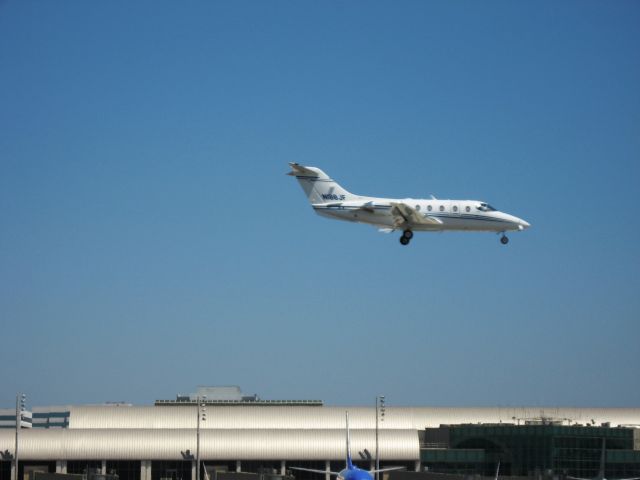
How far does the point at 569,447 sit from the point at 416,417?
1144 inches

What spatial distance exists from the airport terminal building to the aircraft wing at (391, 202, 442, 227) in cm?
2406

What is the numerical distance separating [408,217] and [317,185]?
806 cm

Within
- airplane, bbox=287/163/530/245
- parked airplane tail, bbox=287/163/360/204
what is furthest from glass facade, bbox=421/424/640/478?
parked airplane tail, bbox=287/163/360/204

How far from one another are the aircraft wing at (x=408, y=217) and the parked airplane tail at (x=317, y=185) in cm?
437

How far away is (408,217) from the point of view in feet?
297

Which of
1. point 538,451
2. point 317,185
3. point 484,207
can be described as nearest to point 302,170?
point 317,185

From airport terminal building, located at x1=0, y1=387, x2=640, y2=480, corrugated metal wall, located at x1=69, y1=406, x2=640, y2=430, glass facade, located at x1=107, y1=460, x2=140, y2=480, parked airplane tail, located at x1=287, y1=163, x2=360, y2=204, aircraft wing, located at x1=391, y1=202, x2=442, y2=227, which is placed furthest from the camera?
corrugated metal wall, located at x1=69, y1=406, x2=640, y2=430

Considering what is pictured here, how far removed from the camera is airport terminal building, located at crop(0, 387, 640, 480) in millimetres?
104500

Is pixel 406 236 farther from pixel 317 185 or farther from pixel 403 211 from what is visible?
pixel 317 185

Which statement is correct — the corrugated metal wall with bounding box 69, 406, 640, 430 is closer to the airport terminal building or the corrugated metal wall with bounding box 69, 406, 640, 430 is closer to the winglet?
the airport terminal building

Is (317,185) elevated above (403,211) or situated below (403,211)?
above

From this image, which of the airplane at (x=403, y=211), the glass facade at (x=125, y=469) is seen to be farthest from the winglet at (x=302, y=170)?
the glass facade at (x=125, y=469)

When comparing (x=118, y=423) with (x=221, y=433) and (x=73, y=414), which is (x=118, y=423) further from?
(x=221, y=433)

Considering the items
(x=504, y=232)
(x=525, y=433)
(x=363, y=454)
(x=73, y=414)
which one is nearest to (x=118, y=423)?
(x=73, y=414)
